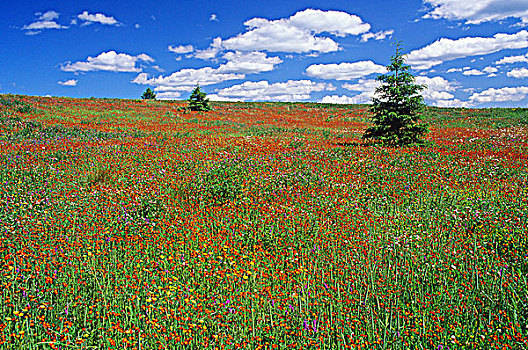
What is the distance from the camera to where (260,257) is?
5.18m

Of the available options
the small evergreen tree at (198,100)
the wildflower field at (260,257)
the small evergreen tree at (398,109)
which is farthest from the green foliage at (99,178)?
the small evergreen tree at (198,100)

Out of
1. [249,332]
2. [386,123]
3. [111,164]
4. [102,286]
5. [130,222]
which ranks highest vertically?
[386,123]

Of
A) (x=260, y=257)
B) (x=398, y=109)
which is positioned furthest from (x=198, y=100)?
(x=260, y=257)

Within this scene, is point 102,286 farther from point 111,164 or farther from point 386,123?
point 386,123

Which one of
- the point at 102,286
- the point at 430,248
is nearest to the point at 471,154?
the point at 430,248

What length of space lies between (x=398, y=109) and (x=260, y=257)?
1321 cm

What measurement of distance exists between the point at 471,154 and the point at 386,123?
4.22m

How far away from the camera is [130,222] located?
19.9ft

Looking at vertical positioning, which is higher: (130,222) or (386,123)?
(386,123)

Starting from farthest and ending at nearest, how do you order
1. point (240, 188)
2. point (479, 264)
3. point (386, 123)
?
point (386, 123)
point (240, 188)
point (479, 264)

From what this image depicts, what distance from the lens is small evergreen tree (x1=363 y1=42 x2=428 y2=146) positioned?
15.1 metres

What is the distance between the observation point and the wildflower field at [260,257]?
3484mm

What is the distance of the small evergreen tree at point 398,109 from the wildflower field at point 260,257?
5.72 metres

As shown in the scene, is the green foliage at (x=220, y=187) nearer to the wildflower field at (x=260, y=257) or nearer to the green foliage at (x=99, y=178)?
the wildflower field at (x=260, y=257)
